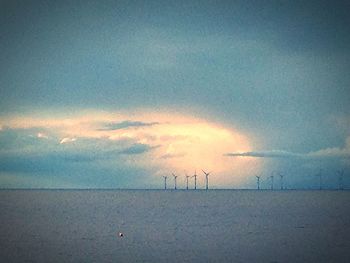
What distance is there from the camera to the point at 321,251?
215ft

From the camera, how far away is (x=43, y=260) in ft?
198

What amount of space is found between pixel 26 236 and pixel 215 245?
35997mm

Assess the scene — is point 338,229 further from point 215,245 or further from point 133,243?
point 133,243

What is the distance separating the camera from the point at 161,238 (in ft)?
266

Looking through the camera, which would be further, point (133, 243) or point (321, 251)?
point (133, 243)

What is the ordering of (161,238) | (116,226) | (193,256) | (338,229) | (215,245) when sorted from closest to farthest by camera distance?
(193,256), (215,245), (161,238), (338,229), (116,226)

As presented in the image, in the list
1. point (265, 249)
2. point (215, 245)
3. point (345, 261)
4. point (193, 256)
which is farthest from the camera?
point (215, 245)

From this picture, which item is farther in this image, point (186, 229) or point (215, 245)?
point (186, 229)

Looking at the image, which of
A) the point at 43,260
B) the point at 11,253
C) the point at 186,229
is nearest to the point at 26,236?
the point at 11,253

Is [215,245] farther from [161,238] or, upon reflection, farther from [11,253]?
[11,253]

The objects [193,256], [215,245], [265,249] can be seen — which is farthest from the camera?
[215,245]

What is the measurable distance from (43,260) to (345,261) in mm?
40180

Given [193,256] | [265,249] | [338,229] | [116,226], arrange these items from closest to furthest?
[193,256], [265,249], [338,229], [116,226]

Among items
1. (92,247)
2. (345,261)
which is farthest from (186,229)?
(345,261)
